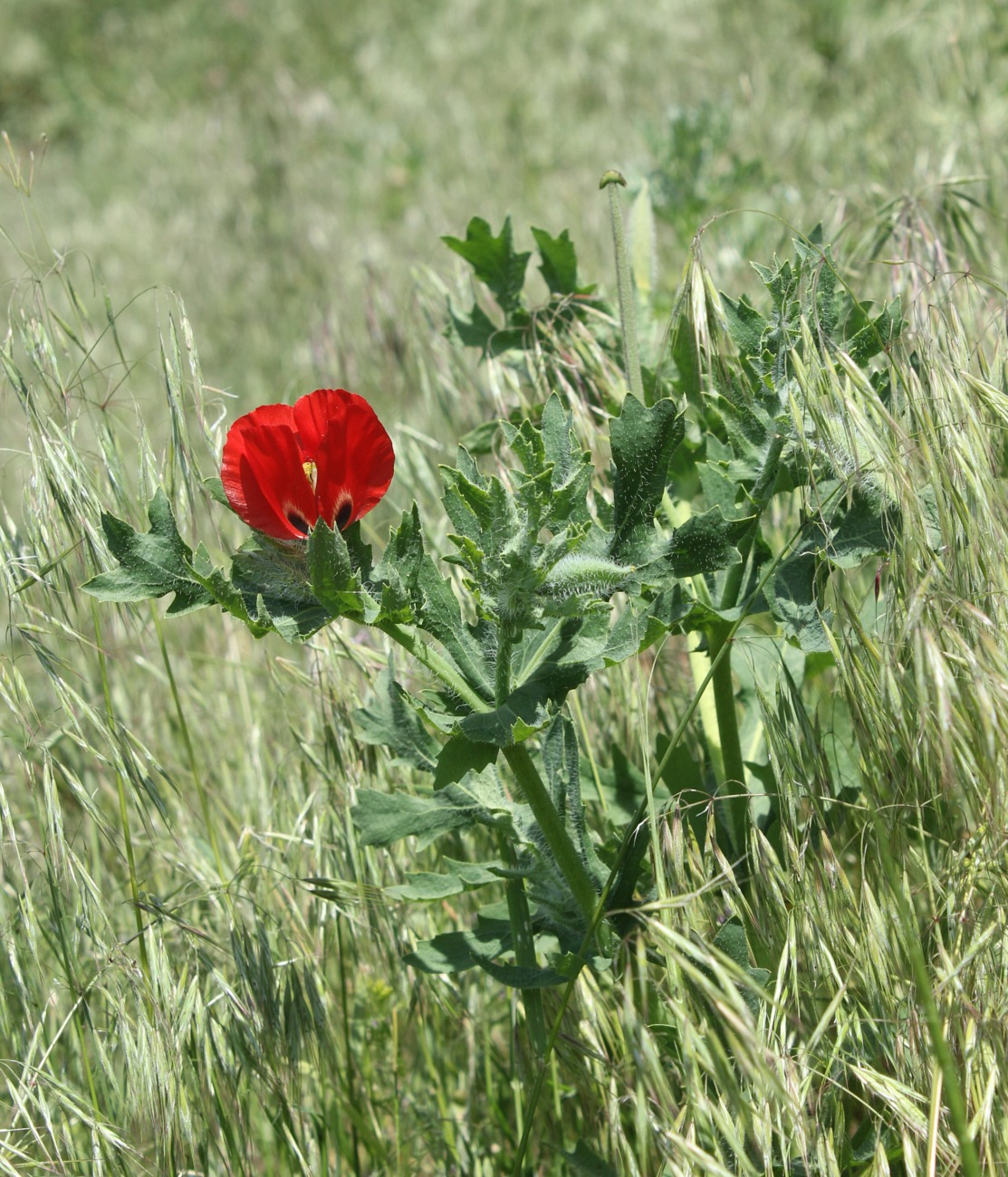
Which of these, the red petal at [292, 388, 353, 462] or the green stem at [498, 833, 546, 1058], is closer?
the red petal at [292, 388, 353, 462]

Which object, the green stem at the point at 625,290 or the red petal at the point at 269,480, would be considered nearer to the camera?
the red petal at the point at 269,480

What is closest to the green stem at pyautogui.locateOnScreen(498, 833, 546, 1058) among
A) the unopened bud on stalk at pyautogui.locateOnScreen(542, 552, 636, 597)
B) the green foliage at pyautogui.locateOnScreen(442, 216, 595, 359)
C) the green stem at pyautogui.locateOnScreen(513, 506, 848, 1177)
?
the green stem at pyautogui.locateOnScreen(513, 506, 848, 1177)

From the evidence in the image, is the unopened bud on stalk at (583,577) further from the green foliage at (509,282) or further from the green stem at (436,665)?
the green foliage at (509,282)

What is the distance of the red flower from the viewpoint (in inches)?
39.2

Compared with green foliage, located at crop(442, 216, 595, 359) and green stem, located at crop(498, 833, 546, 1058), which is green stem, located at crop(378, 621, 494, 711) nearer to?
green stem, located at crop(498, 833, 546, 1058)

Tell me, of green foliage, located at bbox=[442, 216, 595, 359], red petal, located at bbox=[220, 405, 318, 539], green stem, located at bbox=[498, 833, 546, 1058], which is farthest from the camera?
green foliage, located at bbox=[442, 216, 595, 359]

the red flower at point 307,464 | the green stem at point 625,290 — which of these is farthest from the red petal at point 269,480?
the green stem at point 625,290

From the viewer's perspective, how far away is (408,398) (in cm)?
248

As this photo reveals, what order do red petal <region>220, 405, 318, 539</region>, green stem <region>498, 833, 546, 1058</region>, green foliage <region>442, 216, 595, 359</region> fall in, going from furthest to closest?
green foliage <region>442, 216, 595, 359</region> < green stem <region>498, 833, 546, 1058</region> < red petal <region>220, 405, 318, 539</region>

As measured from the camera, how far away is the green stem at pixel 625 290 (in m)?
1.19

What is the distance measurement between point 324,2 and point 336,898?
19.2ft

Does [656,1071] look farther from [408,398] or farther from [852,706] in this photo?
[408,398]

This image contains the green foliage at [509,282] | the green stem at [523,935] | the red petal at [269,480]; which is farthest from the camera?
the green foliage at [509,282]

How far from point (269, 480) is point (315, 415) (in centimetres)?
9
